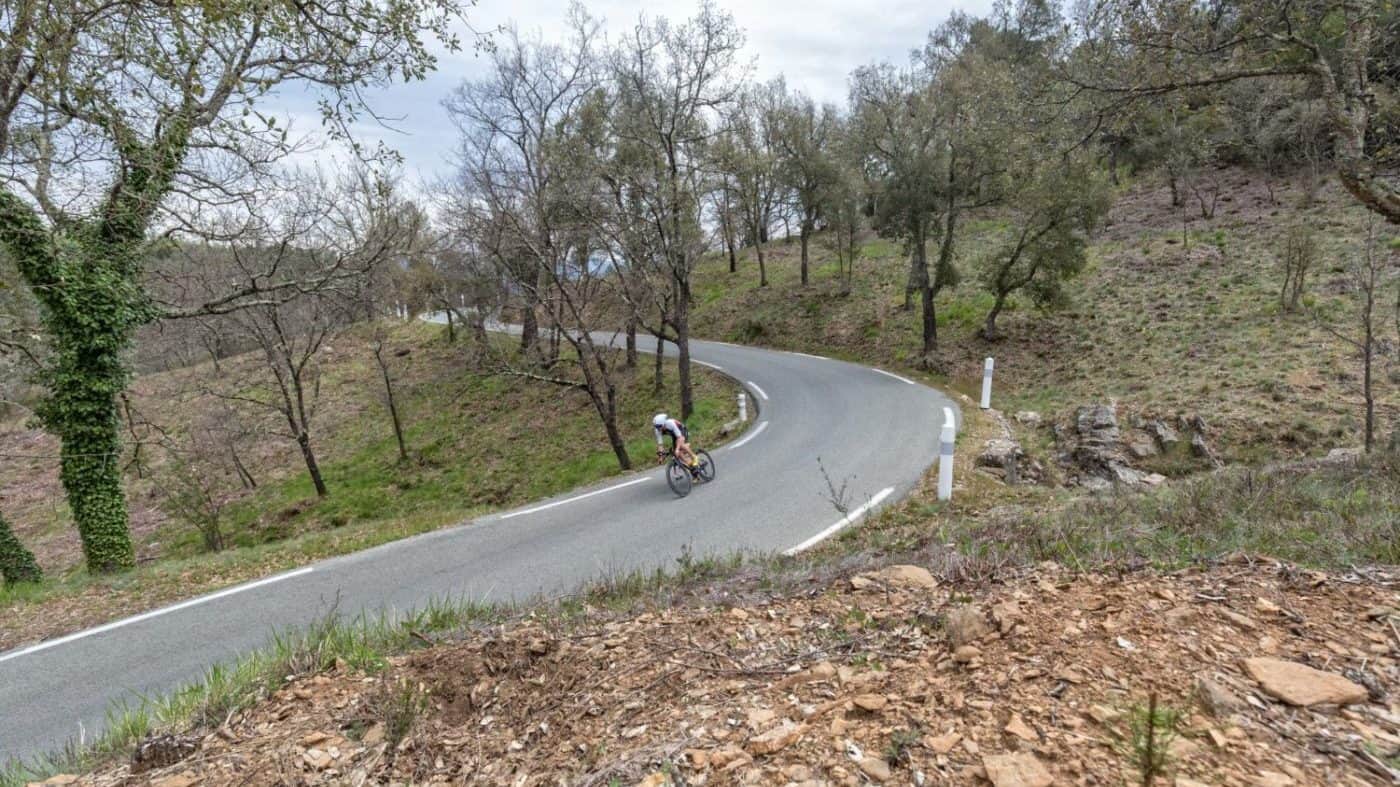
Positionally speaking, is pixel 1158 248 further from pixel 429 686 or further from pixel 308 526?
pixel 308 526

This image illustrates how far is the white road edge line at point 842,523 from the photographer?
22.2ft

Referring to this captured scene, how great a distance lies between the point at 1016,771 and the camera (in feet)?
5.79

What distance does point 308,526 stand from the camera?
16.4m

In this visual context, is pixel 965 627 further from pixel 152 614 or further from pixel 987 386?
pixel 987 386

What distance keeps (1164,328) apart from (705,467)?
592 inches

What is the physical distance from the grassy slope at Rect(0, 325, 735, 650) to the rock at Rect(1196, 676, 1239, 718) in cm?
918

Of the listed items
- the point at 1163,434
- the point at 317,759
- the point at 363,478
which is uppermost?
the point at 317,759

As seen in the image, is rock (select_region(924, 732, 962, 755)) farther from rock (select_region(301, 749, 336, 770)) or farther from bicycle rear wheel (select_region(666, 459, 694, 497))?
bicycle rear wheel (select_region(666, 459, 694, 497))

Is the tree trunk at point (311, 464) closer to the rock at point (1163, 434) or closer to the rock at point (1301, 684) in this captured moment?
the rock at point (1301, 684)

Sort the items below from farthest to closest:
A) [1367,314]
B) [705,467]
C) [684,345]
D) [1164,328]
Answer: [1164,328] → [684,345] → [705,467] → [1367,314]

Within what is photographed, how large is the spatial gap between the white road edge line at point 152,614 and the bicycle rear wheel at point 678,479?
506cm

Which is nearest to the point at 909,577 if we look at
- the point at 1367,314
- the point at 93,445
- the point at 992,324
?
the point at 1367,314

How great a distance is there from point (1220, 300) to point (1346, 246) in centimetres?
433

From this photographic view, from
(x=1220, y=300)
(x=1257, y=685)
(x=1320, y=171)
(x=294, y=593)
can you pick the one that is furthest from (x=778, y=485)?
(x=1320, y=171)
